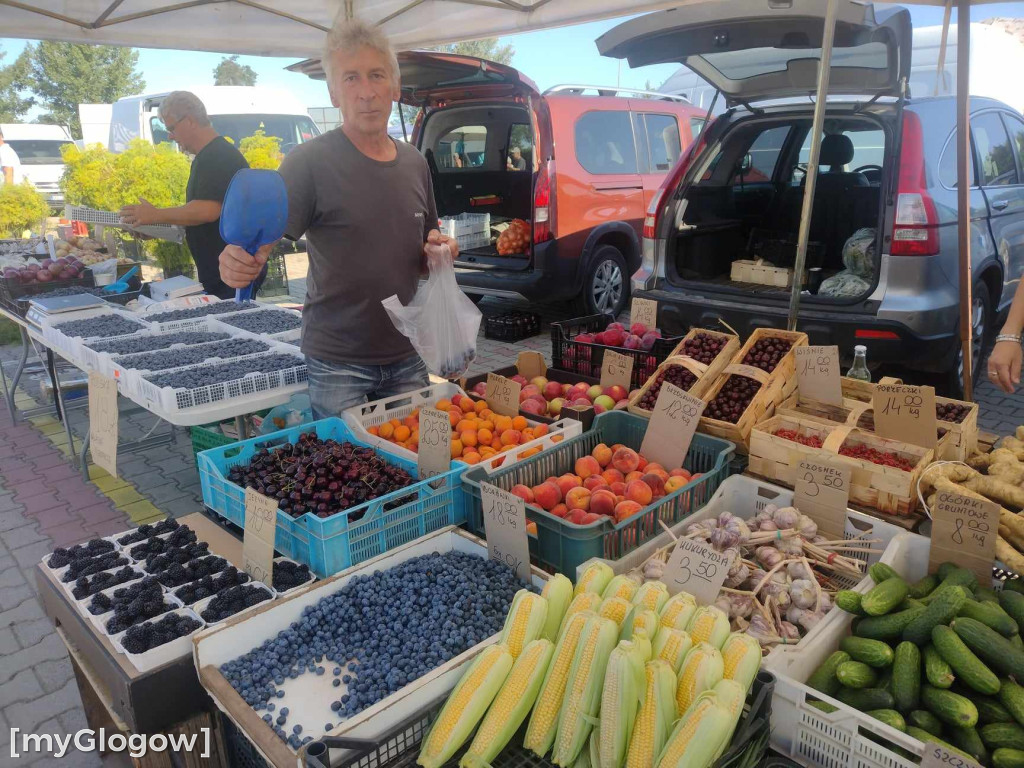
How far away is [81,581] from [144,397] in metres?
1.19

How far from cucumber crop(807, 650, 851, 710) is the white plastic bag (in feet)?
5.66

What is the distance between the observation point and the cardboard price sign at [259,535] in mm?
1843

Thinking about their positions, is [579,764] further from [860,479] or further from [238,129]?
[238,129]

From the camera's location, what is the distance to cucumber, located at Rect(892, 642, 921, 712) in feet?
4.60

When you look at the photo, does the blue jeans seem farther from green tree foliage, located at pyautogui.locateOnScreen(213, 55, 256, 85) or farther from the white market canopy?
green tree foliage, located at pyautogui.locateOnScreen(213, 55, 256, 85)

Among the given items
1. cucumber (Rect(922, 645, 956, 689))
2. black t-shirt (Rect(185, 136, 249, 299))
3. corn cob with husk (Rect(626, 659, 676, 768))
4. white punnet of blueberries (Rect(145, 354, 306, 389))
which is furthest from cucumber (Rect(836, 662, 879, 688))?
black t-shirt (Rect(185, 136, 249, 299))

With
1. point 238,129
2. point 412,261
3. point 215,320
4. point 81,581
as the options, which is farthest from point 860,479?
point 238,129

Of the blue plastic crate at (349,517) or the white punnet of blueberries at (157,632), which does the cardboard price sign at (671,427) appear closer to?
the blue plastic crate at (349,517)

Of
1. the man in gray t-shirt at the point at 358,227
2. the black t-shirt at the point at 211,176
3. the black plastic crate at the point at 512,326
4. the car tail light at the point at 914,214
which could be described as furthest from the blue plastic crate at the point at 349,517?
the black plastic crate at the point at 512,326

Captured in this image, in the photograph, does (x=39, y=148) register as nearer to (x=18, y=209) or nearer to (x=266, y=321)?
(x=18, y=209)

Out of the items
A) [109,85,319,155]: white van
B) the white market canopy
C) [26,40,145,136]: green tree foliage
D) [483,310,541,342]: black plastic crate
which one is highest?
[26,40,145,136]: green tree foliage

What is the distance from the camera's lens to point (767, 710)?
1.35 meters

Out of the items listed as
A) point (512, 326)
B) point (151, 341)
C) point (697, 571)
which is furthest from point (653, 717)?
point (512, 326)

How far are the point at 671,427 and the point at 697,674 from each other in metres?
1.19
